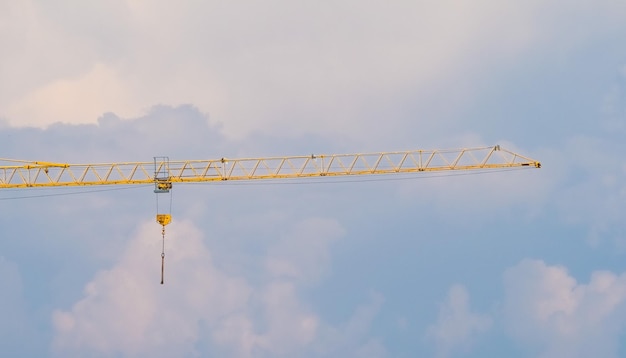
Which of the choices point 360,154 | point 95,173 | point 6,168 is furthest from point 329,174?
point 6,168

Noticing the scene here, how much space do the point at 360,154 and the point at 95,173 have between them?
3278 centimetres

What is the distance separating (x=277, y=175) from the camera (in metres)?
161

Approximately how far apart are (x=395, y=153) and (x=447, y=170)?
23.6 feet

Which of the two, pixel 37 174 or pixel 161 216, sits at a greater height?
pixel 37 174

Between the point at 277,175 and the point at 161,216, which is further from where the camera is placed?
the point at 277,175

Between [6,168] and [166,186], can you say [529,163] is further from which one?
[6,168]

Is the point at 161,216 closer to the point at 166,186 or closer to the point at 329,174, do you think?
the point at 166,186

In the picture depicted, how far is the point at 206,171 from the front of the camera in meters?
159

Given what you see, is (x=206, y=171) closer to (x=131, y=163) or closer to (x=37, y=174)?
(x=131, y=163)

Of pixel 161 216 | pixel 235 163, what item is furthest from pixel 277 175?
pixel 161 216

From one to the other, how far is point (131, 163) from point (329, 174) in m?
24.3

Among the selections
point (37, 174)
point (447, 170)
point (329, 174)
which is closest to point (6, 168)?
point (37, 174)

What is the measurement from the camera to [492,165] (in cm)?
15988

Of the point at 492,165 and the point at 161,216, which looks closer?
the point at 161,216
